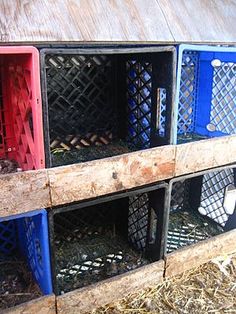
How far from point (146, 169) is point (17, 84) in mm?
769

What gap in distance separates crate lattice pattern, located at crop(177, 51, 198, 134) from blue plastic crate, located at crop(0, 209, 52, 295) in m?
1.27

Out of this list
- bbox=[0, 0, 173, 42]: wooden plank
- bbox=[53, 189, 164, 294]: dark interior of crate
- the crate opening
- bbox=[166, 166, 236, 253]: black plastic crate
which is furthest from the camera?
bbox=[166, 166, 236, 253]: black plastic crate

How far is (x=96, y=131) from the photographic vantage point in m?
2.29

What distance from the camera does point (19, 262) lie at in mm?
2238

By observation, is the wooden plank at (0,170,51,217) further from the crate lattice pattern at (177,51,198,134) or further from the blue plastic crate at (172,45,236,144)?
the crate lattice pattern at (177,51,198,134)

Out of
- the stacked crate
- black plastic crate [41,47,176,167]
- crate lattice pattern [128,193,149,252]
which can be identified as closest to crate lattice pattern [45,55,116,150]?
black plastic crate [41,47,176,167]

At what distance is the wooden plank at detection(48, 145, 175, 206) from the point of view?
1.60 metres

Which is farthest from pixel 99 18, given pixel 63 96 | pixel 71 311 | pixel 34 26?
pixel 71 311

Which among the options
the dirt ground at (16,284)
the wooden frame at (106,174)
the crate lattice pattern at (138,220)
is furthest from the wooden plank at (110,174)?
the dirt ground at (16,284)

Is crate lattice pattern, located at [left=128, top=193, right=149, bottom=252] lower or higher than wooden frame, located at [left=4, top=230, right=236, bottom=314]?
higher

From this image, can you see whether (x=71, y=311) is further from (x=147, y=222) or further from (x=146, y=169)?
(x=146, y=169)

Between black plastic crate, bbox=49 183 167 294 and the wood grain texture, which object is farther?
black plastic crate, bbox=49 183 167 294

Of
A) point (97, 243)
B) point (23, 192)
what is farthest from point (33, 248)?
point (97, 243)

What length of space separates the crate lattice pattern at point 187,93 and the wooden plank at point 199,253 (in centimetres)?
79
